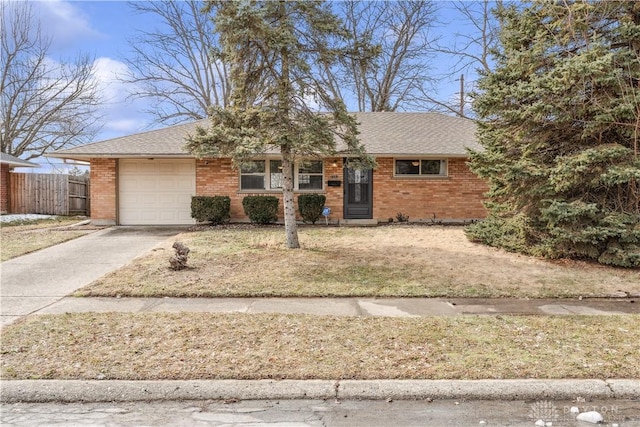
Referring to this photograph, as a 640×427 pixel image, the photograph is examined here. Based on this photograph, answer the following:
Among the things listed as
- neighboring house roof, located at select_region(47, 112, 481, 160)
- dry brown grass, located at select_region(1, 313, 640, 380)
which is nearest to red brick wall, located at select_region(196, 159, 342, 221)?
neighboring house roof, located at select_region(47, 112, 481, 160)

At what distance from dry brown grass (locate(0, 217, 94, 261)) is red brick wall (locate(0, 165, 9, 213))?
410cm

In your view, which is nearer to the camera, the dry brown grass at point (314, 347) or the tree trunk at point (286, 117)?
the dry brown grass at point (314, 347)

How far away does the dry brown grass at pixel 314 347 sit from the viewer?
137 inches

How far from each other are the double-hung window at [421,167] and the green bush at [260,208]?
188 inches

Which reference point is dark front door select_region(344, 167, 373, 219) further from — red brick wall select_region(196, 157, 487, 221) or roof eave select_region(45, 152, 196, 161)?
roof eave select_region(45, 152, 196, 161)

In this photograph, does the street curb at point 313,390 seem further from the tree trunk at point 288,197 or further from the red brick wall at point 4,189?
the red brick wall at point 4,189

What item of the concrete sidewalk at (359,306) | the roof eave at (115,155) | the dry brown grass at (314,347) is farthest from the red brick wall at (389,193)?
the dry brown grass at (314,347)

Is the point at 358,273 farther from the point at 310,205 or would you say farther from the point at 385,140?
the point at 385,140

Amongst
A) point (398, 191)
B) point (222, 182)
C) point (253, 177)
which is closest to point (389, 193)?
point (398, 191)

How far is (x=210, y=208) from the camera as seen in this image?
45.6 ft

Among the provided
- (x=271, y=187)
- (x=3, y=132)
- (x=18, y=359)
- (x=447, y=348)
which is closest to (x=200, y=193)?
(x=271, y=187)

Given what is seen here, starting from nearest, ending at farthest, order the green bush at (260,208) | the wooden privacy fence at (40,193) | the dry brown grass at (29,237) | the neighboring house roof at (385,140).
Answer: the dry brown grass at (29,237) < the neighboring house roof at (385,140) < the green bush at (260,208) < the wooden privacy fence at (40,193)

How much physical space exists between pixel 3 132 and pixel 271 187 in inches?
781

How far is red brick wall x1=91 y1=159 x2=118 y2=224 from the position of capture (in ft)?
47.4
